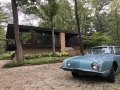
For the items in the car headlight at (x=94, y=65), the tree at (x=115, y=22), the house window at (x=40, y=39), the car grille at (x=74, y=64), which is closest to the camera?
the car headlight at (x=94, y=65)

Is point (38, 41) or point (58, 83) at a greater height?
point (38, 41)

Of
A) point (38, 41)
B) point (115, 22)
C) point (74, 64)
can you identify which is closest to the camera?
point (74, 64)

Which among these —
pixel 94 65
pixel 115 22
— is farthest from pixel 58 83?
pixel 115 22

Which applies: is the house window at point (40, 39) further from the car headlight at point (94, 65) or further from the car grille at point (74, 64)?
the car headlight at point (94, 65)

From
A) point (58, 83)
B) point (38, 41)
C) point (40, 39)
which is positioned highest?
point (40, 39)

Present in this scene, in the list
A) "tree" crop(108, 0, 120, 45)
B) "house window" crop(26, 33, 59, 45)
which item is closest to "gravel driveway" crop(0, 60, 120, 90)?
"house window" crop(26, 33, 59, 45)

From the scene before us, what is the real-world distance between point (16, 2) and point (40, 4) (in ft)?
12.8

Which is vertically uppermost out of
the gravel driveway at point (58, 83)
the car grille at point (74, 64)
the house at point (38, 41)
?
the house at point (38, 41)

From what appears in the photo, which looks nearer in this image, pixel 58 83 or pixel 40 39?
pixel 58 83

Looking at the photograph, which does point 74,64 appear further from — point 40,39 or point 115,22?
point 115,22

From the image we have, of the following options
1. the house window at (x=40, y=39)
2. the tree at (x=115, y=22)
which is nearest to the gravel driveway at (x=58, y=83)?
the house window at (x=40, y=39)

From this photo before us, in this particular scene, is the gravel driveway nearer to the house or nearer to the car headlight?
the car headlight

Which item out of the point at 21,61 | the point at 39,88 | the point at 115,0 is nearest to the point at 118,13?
the point at 115,0

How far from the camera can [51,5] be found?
13328 millimetres
